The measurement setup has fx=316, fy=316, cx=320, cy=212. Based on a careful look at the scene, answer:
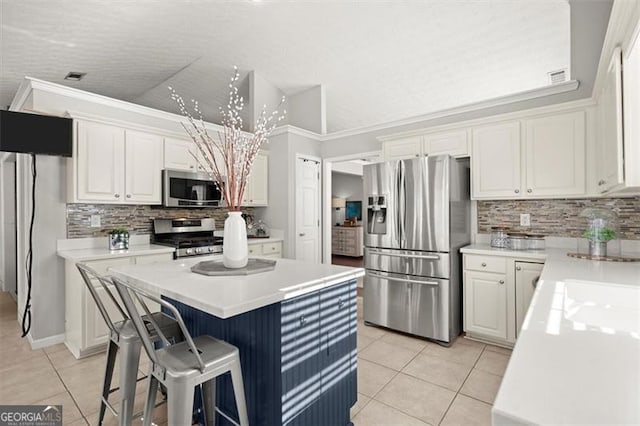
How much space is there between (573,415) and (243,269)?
60.5 inches

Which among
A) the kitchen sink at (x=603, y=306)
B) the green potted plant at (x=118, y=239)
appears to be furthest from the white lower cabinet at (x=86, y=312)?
the kitchen sink at (x=603, y=306)

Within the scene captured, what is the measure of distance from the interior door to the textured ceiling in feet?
4.73

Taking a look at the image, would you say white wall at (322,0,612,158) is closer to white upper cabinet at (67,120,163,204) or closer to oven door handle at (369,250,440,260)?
oven door handle at (369,250,440,260)

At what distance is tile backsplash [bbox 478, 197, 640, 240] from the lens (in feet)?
8.91

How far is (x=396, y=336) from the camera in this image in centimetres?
327

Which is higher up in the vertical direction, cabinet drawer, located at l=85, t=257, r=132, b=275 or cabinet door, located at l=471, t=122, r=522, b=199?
cabinet door, located at l=471, t=122, r=522, b=199

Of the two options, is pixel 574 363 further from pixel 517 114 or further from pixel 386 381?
pixel 517 114

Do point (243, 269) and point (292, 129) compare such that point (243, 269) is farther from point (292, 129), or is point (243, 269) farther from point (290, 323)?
point (292, 129)

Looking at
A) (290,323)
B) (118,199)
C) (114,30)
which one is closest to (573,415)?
(290,323)

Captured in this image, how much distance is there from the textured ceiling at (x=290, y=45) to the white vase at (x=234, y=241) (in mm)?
2518

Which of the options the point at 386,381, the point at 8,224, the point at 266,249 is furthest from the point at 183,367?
the point at 8,224

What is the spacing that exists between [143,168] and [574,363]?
381 cm

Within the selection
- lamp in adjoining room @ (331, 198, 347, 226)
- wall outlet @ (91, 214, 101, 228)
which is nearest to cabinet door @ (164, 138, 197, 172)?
wall outlet @ (91, 214, 101, 228)

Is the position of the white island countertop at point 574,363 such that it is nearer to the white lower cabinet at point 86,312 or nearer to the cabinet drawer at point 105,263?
the white lower cabinet at point 86,312
